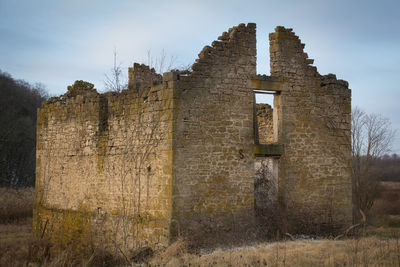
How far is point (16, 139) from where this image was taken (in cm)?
3534

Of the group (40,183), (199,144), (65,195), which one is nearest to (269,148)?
(199,144)

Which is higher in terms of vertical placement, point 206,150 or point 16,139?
point 16,139

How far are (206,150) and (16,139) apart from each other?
29525 mm

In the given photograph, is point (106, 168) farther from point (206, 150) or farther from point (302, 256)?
point (302, 256)

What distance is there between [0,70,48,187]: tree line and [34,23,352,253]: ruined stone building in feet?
74.2

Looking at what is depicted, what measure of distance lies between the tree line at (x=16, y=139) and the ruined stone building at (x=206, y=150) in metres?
22.6

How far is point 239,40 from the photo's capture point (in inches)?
417

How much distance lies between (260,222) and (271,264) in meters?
3.41

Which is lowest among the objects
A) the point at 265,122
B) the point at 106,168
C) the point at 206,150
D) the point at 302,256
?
the point at 302,256

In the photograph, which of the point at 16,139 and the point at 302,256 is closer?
the point at 302,256

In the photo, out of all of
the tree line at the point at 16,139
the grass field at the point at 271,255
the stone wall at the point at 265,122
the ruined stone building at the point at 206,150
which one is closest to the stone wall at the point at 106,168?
the ruined stone building at the point at 206,150

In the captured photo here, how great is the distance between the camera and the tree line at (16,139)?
34.4 m

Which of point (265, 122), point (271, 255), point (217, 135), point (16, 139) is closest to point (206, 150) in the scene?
point (217, 135)

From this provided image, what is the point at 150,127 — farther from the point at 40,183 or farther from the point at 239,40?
the point at 40,183
